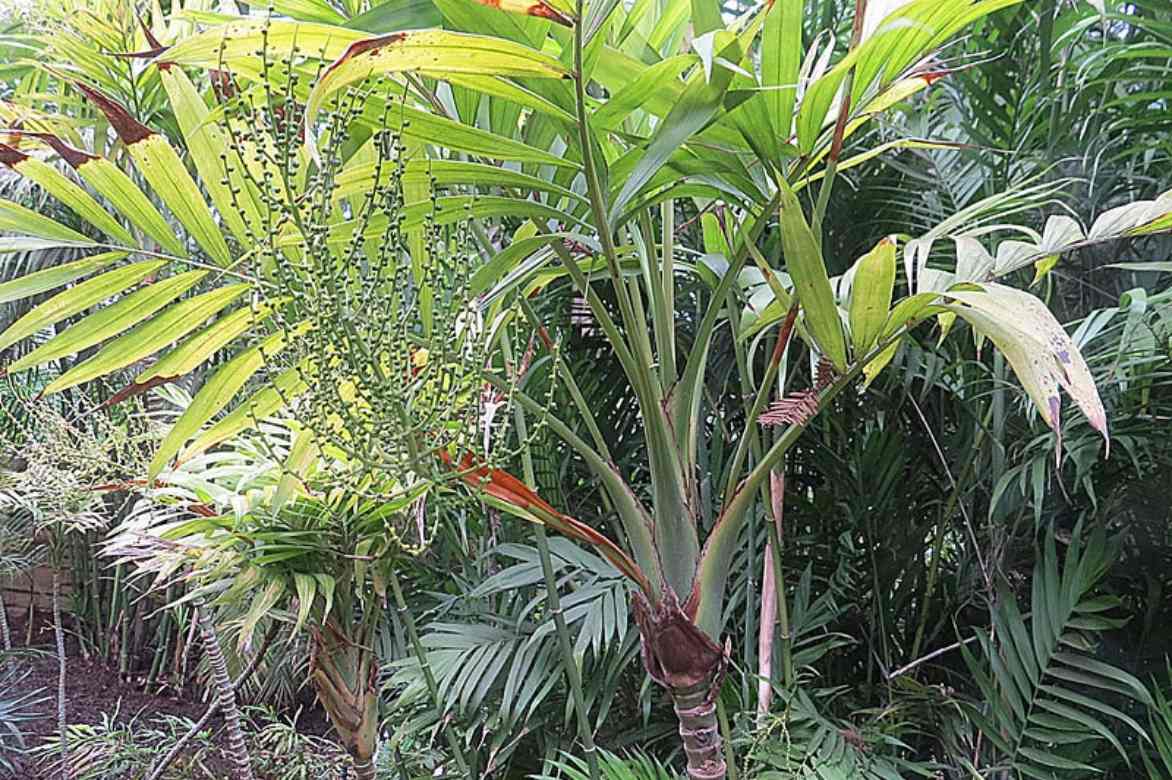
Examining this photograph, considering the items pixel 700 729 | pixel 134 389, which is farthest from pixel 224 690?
pixel 700 729

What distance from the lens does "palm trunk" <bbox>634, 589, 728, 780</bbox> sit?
0.74 meters

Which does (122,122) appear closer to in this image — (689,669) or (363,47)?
(363,47)

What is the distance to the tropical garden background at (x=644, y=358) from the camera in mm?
573

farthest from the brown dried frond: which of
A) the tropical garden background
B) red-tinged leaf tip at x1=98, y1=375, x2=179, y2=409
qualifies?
red-tinged leaf tip at x1=98, y1=375, x2=179, y2=409

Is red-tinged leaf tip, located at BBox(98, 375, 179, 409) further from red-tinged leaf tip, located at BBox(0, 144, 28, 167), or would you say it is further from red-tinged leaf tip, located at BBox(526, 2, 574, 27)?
red-tinged leaf tip, located at BBox(526, 2, 574, 27)

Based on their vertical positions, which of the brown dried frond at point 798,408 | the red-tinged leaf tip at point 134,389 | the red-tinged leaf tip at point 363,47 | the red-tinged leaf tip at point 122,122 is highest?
the red-tinged leaf tip at point 122,122

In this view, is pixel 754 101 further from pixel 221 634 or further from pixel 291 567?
pixel 221 634

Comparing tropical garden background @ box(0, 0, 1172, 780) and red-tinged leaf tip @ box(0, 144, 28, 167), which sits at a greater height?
red-tinged leaf tip @ box(0, 144, 28, 167)

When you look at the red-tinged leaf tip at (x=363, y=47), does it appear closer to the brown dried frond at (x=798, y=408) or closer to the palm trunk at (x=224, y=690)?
the brown dried frond at (x=798, y=408)

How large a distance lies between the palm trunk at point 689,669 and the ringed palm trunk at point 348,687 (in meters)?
0.37

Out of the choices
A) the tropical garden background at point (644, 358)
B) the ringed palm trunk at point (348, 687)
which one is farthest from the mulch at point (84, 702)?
the ringed palm trunk at point (348, 687)

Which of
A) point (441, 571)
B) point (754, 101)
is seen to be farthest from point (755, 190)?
point (441, 571)

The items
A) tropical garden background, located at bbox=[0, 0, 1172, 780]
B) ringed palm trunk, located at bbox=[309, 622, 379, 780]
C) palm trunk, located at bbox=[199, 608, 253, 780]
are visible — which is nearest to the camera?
tropical garden background, located at bbox=[0, 0, 1172, 780]

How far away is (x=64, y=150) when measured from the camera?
0.62 meters
